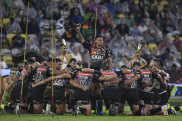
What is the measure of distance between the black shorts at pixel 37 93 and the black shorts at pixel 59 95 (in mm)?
624

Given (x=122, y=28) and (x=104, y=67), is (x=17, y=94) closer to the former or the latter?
(x=104, y=67)

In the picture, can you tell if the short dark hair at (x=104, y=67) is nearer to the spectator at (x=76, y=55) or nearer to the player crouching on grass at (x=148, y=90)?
the player crouching on grass at (x=148, y=90)

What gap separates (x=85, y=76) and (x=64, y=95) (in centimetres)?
85

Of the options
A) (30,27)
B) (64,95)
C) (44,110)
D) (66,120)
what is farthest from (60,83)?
(30,27)

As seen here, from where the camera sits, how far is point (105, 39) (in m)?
22.3

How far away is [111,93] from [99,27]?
11.1 meters

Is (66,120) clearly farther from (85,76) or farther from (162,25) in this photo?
(162,25)

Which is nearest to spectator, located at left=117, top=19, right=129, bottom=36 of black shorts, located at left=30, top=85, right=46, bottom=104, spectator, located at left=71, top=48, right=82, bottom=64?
spectator, located at left=71, top=48, right=82, bottom=64

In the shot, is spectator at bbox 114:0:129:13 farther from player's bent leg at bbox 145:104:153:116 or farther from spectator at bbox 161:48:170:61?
player's bent leg at bbox 145:104:153:116

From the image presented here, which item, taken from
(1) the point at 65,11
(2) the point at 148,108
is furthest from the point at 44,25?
(2) the point at 148,108

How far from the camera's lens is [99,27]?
22.8m

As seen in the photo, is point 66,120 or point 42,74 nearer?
Answer: point 66,120

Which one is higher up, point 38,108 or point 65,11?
point 65,11

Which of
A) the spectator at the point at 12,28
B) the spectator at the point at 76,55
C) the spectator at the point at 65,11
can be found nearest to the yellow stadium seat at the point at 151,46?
the spectator at the point at 65,11
